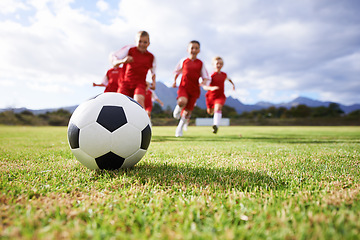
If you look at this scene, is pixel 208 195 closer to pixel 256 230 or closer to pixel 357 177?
pixel 256 230

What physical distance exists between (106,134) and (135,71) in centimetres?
373

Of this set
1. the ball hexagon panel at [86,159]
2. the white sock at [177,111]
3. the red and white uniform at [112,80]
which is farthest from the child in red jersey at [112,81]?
the ball hexagon panel at [86,159]

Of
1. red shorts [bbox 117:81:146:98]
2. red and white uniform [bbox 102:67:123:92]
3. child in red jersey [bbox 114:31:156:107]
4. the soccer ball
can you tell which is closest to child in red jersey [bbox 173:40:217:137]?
child in red jersey [bbox 114:31:156:107]

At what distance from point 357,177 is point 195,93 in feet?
18.2

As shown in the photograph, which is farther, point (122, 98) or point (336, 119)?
point (336, 119)

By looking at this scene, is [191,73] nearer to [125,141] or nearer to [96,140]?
[125,141]

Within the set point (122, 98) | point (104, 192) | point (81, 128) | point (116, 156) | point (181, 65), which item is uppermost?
point (181, 65)

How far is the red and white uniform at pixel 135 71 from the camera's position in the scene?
5277mm

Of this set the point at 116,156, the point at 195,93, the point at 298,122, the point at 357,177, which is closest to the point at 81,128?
the point at 116,156

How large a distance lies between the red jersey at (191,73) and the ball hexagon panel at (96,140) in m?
5.16

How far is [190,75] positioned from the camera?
678cm

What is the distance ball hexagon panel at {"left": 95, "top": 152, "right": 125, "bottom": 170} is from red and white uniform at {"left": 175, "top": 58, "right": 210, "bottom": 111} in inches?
199

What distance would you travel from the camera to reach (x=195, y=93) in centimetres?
703

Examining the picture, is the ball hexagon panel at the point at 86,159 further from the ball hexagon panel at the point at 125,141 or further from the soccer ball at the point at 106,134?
the ball hexagon panel at the point at 125,141
